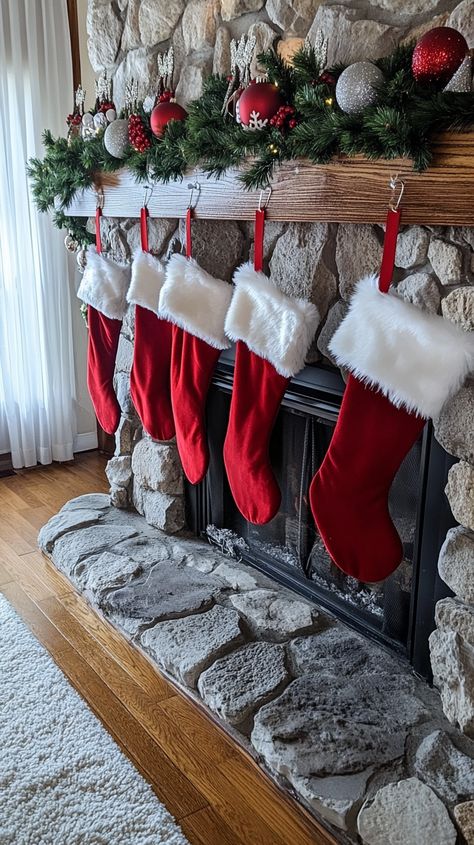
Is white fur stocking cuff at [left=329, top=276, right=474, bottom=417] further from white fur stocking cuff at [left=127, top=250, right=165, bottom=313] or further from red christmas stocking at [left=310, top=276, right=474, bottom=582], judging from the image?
white fur stocking cuff at [left=127, top=250, right=165, bottom=313]

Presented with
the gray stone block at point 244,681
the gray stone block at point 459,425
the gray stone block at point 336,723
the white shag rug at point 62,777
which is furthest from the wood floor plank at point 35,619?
the gray stone block at point 459,425

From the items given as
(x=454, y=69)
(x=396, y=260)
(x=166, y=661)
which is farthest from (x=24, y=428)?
(x=454, y=69)

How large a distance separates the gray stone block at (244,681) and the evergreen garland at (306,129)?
4.16 ft

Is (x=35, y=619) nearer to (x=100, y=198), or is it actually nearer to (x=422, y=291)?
(x=100, y=198)

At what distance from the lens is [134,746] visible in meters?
1.82

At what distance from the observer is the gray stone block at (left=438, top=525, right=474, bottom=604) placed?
164cm

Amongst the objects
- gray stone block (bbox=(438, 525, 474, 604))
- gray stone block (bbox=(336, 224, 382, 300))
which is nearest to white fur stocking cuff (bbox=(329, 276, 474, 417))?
gray stone block (bbox=(336, 224, 382, 300))

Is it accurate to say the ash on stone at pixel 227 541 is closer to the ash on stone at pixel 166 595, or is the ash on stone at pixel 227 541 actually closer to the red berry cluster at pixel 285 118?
the ash on stone at pixel 166 595

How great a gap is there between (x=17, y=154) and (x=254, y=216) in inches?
71.2

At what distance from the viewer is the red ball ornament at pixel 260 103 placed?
1727 millimetres

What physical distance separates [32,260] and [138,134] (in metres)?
1.37

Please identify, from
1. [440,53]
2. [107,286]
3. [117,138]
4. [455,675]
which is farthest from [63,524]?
[440,53]

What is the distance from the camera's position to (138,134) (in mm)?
2238

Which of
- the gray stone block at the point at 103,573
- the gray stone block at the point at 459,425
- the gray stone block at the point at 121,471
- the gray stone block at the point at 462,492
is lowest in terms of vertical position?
the gray stone block at the point at 103,573
